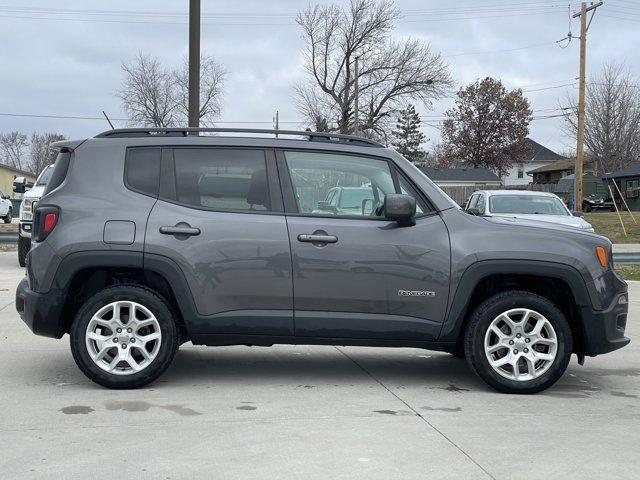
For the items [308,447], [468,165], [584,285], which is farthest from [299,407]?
[468,165]

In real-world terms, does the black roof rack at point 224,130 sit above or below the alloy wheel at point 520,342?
above

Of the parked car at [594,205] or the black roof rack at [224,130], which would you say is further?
the parked car at [594,205]

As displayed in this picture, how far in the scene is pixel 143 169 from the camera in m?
5.95

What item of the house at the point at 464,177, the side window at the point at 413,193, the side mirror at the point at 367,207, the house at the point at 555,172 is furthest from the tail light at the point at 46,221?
the house at the point at 555,172

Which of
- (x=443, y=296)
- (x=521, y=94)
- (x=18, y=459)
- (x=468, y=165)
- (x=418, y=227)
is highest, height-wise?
(x=521, y=94)

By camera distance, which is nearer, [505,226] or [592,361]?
[505,226]

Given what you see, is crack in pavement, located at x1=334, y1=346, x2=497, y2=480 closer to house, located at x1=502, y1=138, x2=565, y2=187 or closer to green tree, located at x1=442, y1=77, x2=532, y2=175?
green tree, located at x1=442, y1=77, x2=532, y2=175

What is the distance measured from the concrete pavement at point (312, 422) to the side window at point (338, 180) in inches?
55.2

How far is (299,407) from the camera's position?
541 cm

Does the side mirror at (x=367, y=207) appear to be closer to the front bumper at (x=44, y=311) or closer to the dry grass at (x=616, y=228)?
the front bumper at (x=44, y=311)

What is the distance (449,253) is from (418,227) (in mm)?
302

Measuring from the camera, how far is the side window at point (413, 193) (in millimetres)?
5938

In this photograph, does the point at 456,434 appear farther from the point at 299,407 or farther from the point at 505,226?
the point at 505,226

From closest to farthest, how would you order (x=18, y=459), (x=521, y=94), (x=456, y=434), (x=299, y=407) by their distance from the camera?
(x=18, y=459)
(x=456, y=434)
(x=299, y=407)
(x=521, y=94)
